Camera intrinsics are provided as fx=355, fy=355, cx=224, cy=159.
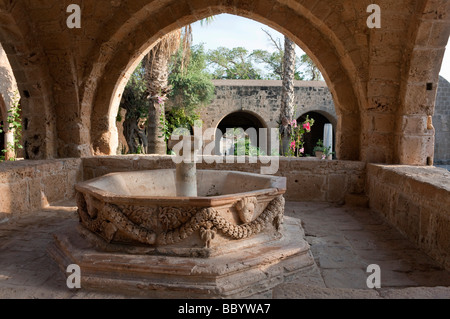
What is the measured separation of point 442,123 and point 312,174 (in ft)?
36.8

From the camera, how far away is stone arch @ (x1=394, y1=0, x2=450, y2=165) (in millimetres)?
4035

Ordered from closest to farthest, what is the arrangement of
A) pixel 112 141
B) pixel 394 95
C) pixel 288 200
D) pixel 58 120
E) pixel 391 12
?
pixel 391 12 < pixel 394 95 < pixel 288 200 < pixel 58 120 < pixel 112 141

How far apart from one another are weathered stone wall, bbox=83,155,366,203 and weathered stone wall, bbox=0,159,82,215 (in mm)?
781

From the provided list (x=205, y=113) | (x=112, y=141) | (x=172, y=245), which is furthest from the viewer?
(x=205, y=113)

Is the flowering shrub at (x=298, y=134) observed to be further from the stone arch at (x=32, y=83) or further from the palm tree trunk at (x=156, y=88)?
the stone arch at (x=32, y=83)

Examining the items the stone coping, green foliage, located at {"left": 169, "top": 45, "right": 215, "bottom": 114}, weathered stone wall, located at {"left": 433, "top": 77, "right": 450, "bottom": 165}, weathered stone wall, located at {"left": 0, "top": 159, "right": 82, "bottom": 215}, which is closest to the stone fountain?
weathered stone wall, located at {"left": 0, "top": 159, "right": 82, "bottom": 215}

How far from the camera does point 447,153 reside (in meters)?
13.7

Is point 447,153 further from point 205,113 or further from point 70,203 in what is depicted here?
point 70,203

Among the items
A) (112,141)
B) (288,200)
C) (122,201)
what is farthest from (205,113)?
(122,201)

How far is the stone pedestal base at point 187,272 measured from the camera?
215 cm

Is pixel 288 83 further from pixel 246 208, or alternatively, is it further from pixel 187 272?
pixel 187 272

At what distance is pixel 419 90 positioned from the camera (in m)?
4.29
